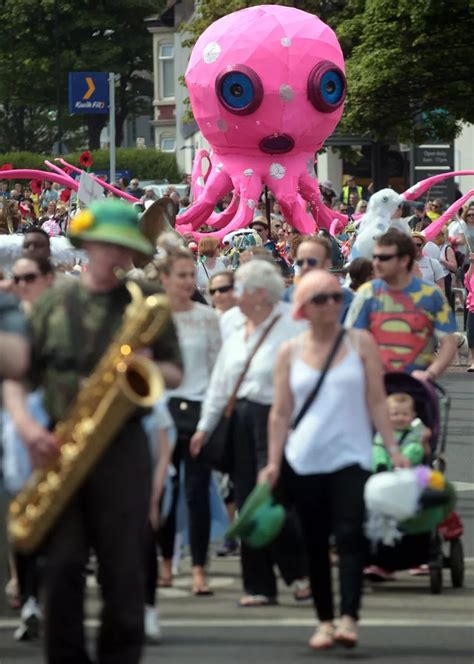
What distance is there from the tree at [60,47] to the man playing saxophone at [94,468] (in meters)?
72.5

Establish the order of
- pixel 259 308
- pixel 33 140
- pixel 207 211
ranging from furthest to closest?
pixel 33 140 → pixel 207 211 → pixel 259 308

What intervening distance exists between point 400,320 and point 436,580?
4.20 ft

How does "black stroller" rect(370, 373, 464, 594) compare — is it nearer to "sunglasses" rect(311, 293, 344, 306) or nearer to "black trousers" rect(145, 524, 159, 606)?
"black trousers" rect(145, 524, 159, 606)

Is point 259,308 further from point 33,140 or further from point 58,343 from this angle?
point 33,140

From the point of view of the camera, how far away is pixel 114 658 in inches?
261

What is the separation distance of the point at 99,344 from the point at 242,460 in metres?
2.87

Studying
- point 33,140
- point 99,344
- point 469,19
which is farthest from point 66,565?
point 33,140

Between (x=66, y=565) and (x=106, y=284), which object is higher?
(x=106, y=284)

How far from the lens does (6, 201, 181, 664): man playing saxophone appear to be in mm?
6613

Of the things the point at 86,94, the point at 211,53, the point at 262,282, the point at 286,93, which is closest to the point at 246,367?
the point at 262,282

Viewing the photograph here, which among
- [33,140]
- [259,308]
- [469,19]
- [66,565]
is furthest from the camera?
[33,140]

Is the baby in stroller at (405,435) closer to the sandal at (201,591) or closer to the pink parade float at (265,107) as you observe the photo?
the sandal at (201,591)

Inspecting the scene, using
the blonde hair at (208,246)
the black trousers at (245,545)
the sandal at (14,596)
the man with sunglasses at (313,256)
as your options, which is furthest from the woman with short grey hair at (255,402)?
the blonde hair at (208,246)

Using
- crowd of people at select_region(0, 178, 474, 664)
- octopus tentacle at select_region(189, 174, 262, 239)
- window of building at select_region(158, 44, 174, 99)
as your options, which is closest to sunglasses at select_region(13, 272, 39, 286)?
crowd of people at select_region(0, 178, 474, 664)
